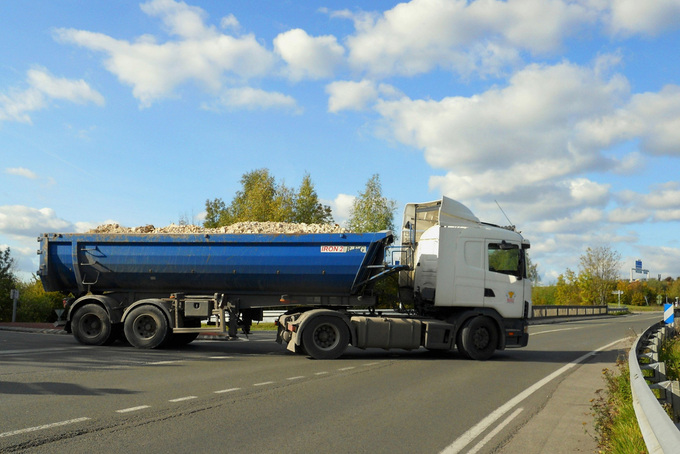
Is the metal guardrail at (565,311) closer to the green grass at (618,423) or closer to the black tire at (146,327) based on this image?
the black tire at (146,327)

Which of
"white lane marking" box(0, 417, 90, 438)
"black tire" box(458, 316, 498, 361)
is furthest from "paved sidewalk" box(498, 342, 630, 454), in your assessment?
"white lane marking" box(0, 417, 90, 438)

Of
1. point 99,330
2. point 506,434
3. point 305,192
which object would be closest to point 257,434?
point 506,434

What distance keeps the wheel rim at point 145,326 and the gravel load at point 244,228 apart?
215 centimetres

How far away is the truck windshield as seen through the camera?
13.6 meters

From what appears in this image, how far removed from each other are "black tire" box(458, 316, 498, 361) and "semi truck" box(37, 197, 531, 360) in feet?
0.09

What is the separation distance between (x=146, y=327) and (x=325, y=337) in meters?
4.50

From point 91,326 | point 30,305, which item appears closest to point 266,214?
point 30,305

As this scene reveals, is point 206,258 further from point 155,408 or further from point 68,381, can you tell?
point 155,408

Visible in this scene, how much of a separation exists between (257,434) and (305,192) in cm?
→ 3923

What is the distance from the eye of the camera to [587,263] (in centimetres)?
6894

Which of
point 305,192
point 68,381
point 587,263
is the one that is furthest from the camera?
point 587,263

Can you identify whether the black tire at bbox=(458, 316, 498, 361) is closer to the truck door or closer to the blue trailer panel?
the truck door

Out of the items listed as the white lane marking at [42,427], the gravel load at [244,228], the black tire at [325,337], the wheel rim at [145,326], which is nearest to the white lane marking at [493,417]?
the white lane marking at [42,427]

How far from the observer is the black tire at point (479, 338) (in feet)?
43.6
